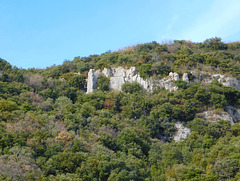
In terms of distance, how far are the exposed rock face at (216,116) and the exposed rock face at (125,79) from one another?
633cm

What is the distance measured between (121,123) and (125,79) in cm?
1277

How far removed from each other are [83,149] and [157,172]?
8.05 meters

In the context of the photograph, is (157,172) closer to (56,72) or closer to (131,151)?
(131,151)

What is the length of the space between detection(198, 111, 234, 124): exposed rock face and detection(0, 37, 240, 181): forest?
781mm

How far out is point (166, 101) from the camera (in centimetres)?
4638

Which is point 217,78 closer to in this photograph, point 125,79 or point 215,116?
point 215,116

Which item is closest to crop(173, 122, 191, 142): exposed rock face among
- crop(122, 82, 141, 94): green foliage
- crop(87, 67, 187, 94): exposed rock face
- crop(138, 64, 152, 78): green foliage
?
crop(87, 67, 187, 94): exposed rock face

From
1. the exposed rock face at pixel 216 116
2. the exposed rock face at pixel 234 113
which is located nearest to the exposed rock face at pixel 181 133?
the exposed rock face at pixel 216 116

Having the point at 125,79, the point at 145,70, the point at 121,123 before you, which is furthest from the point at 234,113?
the point at 125,79

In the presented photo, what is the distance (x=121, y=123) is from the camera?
42188 millimetres

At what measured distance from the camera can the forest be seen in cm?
3020

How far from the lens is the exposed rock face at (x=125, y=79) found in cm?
5031

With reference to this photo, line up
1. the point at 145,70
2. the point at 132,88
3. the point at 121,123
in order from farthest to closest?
the point at 145,70 < the point at 132,88 < the point at 121,123

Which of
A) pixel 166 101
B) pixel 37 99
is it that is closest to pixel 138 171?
pixel 166 101
